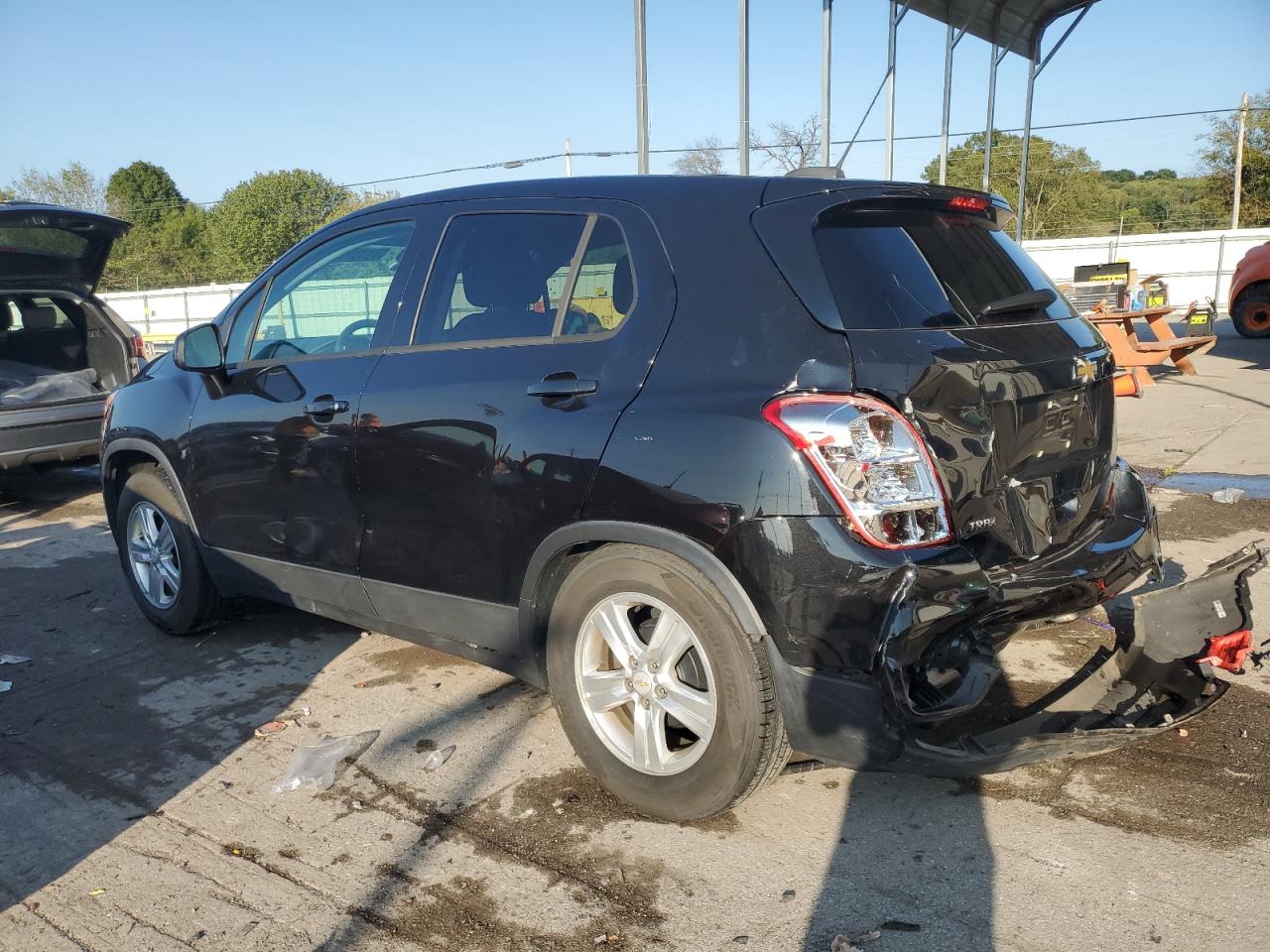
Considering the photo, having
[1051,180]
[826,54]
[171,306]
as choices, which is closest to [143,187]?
[171,306]

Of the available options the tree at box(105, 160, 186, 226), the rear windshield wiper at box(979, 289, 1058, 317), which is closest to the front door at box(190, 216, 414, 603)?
the rear windshield wiper at box(979, 289, 1058, 317)

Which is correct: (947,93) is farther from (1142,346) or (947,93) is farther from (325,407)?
(325,407)

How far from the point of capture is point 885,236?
3014 mm

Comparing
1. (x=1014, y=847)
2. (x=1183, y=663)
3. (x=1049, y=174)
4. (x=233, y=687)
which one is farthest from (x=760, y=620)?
(x=1049, y=174)

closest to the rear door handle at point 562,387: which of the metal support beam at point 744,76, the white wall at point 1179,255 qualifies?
the metal support beam at point 744,76

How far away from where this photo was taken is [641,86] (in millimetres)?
10109

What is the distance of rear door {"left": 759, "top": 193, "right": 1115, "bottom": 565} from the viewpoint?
106 inches

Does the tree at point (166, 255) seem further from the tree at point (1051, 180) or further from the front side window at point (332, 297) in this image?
the front side window at point (332, 297)

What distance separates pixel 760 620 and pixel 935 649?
469 mm

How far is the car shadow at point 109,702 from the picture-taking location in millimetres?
3250

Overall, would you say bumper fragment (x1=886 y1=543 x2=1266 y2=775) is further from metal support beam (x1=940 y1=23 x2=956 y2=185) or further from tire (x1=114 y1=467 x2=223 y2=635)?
metal support beam (x1=940 y1=23 x2=956 y2=185)

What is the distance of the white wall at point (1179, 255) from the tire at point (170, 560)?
27052mm

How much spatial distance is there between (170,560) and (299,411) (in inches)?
59.3

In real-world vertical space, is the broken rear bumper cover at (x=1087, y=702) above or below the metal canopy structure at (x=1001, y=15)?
below
